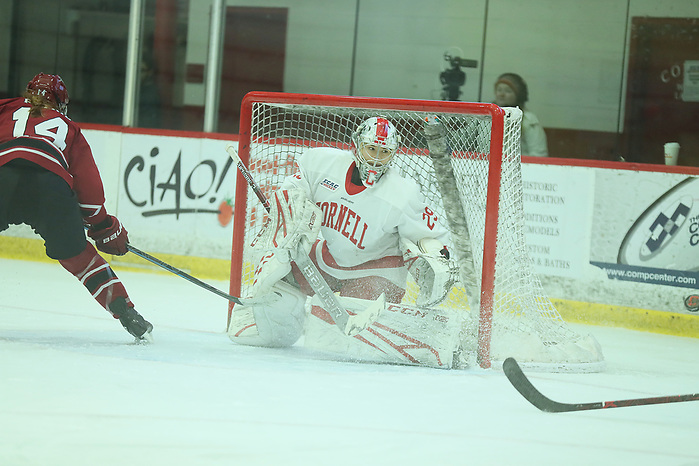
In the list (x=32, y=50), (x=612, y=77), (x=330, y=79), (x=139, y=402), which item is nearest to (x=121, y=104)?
(x=32, y=50)

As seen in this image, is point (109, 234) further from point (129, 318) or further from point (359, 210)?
point (359, 210)

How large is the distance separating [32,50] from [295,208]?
5.73m

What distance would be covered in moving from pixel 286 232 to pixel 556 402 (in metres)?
1.15

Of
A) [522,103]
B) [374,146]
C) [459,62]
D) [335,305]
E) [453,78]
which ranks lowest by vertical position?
[335,305]

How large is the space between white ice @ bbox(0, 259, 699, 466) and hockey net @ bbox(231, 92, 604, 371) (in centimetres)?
17

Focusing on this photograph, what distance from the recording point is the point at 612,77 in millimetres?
6172

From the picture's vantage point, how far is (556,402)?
2.47 m

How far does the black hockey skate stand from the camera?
3102 millimetres

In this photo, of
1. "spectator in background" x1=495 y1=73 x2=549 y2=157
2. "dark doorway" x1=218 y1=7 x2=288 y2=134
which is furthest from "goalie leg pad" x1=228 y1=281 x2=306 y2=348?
"dark doorway" x1=218 y1=7 x2=288 y2=134

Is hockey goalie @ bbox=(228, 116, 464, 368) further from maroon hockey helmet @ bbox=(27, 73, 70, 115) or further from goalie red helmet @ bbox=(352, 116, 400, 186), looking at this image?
maroon hockey helmet @ bbox=(27, 73, 70, 115)

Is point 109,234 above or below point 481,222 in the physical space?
below

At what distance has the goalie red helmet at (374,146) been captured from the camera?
310cm

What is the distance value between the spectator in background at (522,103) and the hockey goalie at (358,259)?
1.90 metres

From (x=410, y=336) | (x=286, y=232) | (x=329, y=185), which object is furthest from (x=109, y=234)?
(x=410, y=336)
